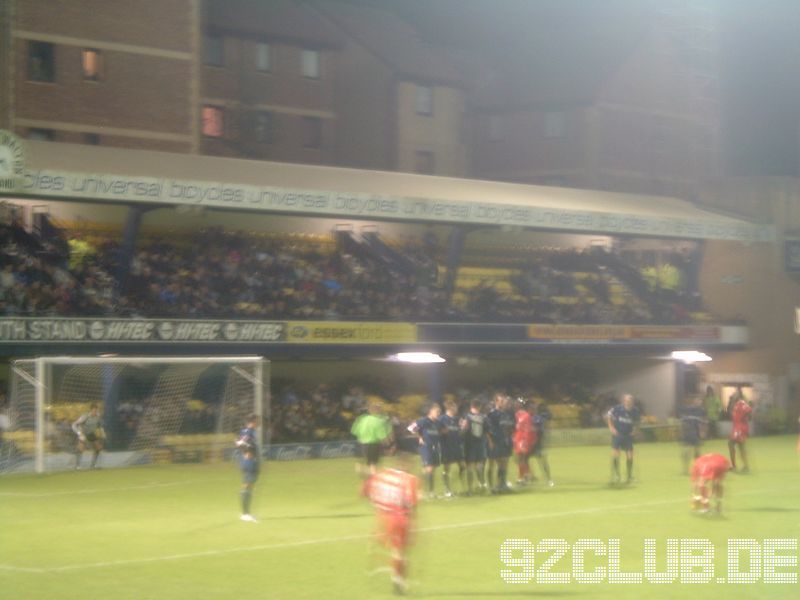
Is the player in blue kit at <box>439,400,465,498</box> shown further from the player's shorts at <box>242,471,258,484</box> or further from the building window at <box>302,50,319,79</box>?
the building window at <box>302,50,319,79</box>

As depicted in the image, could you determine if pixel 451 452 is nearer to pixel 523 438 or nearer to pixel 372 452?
pixel 372 452

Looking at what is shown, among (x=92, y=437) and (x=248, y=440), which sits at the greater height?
(x=248, y=440)

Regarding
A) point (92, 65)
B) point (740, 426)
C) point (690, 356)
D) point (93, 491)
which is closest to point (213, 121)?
point (92, 65)

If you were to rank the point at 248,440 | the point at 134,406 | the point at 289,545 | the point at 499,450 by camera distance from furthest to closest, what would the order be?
1. the point at 134,406
2. the point at 499,450
3. the point at 248,440
4. the point at 289,545

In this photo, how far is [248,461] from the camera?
1939 cm

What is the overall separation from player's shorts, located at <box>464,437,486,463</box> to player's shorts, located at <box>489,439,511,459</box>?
0.18 meters

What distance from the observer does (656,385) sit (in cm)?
4250

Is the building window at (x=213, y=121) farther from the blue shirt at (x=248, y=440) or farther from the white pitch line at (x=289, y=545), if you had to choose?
the white pitch line at (x=289, y=545)

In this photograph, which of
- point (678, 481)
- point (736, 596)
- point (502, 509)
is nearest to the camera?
point (736, 596)

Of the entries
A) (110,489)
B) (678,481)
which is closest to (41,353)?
(110,489)

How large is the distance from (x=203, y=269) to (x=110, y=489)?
37.8 ft

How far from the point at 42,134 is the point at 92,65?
10.5 ft

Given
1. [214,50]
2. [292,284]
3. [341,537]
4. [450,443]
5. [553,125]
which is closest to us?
[341,537]

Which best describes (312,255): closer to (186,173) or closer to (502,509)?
(186,173)
